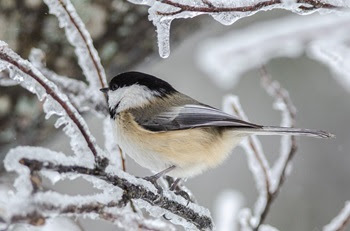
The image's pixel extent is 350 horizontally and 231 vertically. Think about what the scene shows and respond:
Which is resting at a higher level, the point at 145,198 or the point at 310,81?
the point at 145,198

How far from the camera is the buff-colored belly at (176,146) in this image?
1.55 m

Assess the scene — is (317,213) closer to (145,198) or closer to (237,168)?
(237,168)

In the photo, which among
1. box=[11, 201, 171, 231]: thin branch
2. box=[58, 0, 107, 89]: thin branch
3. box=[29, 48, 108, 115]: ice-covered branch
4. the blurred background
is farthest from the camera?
the blurred background

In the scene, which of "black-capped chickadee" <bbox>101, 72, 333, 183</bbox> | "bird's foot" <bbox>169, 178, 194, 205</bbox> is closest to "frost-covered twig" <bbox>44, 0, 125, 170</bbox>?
"bird's foot" <bbox>169, 178, 194, 205</bbox>

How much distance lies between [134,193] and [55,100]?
184mm

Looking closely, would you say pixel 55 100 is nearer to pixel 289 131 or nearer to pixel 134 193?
pixel 134 193

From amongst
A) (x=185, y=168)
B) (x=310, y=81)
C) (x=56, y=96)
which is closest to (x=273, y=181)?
(x=185, y=168)

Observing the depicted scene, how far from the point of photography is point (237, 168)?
4.45 m

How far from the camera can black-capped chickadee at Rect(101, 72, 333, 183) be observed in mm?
1554

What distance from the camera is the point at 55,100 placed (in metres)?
0.87

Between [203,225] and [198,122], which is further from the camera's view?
[198,122]

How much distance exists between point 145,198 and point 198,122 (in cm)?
67

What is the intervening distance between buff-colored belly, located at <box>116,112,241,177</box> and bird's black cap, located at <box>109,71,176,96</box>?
0.31ft

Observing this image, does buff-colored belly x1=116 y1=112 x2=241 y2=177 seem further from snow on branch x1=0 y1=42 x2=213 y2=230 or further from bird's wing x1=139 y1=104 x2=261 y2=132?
snow on branch x1=0 y1=42 x2=213 y2=230
